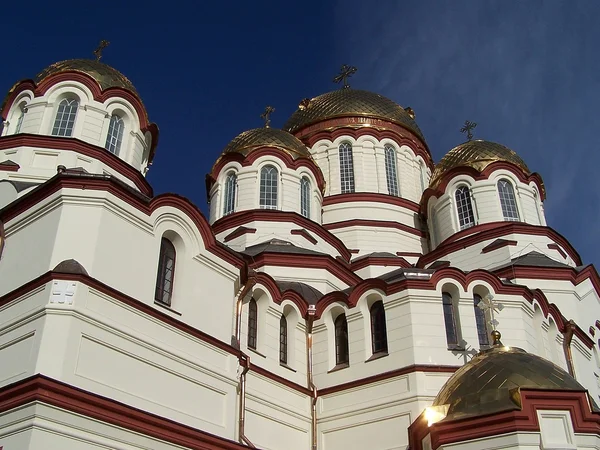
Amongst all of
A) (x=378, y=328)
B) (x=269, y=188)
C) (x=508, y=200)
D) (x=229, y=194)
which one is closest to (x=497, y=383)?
(x=378, y=328)

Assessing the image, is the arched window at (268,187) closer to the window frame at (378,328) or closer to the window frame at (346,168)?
the window frame at (346,168)

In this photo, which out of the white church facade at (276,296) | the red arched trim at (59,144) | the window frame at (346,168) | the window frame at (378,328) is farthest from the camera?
the window frame at (346,168)

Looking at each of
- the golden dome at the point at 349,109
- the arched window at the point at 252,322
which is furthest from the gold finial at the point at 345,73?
the arched window at the point at 252,322

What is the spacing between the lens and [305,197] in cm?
2064

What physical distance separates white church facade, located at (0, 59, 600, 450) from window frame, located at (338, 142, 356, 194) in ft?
0.26

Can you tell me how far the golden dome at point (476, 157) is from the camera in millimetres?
21062

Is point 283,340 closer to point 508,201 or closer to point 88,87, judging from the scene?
point 88,87

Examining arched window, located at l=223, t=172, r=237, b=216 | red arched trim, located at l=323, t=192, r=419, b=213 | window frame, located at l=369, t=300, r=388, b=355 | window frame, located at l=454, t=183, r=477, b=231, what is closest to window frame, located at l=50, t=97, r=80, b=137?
arched window, located at l=223, t=172, r=237, b=216

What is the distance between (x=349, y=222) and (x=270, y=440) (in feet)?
33.0

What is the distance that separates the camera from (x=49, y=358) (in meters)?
9.18

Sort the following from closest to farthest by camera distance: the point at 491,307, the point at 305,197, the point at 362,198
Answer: the point at 491,307, the point at 305,197, the point at 362,198

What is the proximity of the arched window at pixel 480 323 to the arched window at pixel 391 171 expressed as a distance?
902 centimetres

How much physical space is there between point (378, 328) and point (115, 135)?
333 inches

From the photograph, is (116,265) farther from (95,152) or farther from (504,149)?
(504,149)
